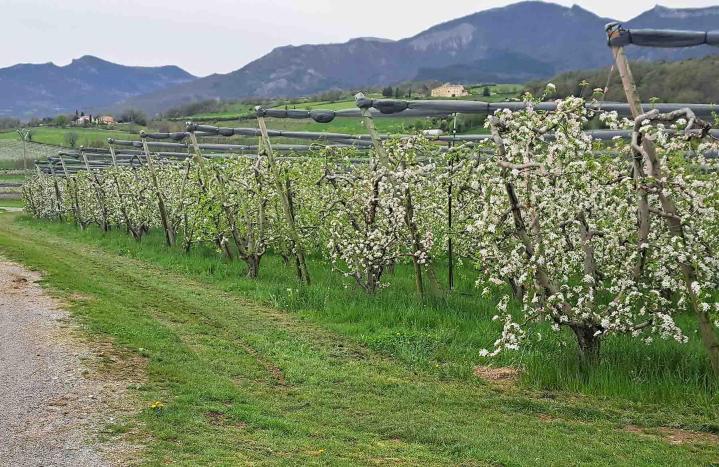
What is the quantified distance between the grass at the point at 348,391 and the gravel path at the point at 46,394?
1.72ft

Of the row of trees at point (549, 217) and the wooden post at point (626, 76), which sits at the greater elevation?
the wooden post at point (626, 76)

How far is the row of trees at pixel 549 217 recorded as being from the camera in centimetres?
814

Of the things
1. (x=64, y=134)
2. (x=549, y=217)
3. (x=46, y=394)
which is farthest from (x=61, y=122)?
(x=549, y=217)

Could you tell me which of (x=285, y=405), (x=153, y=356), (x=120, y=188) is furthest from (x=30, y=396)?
(x=120, y=188)

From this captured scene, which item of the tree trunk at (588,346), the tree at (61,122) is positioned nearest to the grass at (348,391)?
the tree trunk at (588,346)

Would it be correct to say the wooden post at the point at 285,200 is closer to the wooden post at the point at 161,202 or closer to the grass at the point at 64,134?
the wooden post at the point at 161,202

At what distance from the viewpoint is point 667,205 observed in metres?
8.10

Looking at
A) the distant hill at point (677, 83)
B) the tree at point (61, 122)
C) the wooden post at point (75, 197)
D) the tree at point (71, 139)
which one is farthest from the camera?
the tree at point (61, 122)

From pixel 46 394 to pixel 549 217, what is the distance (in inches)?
256

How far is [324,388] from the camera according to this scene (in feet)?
29.8

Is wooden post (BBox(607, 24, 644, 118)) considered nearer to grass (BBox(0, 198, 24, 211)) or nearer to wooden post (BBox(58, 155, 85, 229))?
wooden post (BBox(58, 155, 85, 229))

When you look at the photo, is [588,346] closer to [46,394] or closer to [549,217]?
[549,217]

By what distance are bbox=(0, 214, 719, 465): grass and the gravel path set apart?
524 mm

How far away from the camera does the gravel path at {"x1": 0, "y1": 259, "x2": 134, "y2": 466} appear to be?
20.8 feet
